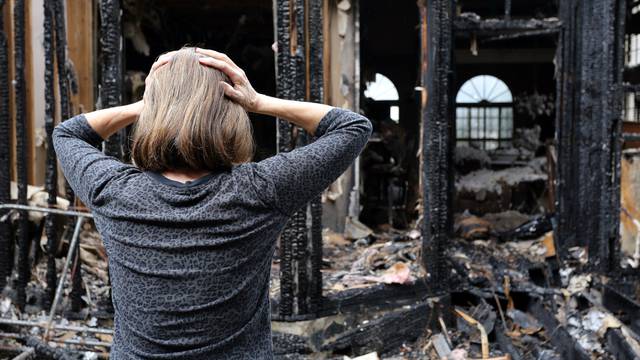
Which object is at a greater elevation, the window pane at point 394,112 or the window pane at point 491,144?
the window pane at point 394,112

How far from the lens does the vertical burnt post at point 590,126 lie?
16.8ft

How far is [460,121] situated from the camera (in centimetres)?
1934

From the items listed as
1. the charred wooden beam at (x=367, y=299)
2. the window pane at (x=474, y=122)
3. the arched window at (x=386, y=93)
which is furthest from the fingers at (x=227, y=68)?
the window pane at (x=474, y=122)

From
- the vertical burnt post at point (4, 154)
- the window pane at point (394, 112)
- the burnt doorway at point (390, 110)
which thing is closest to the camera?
the vertical burnt post at point (4, 154)

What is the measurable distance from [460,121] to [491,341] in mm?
15329

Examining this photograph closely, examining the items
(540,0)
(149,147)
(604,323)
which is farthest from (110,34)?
(540,0)

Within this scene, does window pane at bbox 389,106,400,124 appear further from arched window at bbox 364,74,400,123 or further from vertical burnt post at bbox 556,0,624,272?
vertical burnt post at bbox 556,0,624,272

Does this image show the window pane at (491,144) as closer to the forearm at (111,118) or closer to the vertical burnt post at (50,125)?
the vertical burnt post at (50,125)

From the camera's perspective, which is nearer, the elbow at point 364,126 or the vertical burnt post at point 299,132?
the elbow at point 364,126

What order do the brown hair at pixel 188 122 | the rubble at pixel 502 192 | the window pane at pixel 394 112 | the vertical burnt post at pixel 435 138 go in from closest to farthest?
the brown hair at pixel 188 122 < the vertical burnt post at pixel 435 138 < the rubble at pixel 502 192 < the window pane at pixel 394 112

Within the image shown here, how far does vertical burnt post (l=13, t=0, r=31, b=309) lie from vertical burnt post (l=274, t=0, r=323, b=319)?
5.86 feet

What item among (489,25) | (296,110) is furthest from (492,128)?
(296,110)

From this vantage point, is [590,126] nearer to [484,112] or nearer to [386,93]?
[386,93]

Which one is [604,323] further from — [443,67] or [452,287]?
[443,67]
